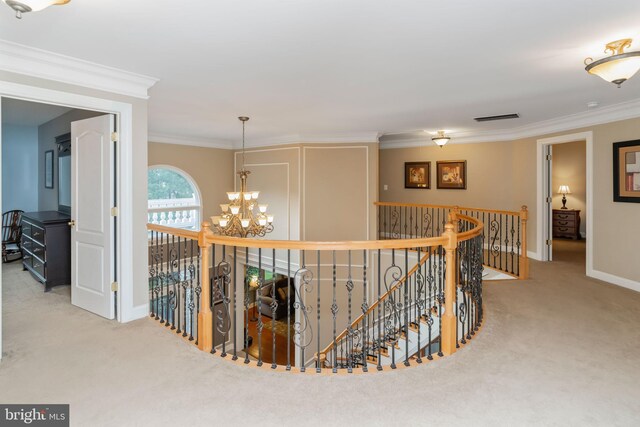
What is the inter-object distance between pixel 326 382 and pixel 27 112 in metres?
5.76

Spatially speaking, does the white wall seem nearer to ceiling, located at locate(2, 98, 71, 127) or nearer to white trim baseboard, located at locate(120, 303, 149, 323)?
ceiling, located at locate(2, 98, 71, 127)

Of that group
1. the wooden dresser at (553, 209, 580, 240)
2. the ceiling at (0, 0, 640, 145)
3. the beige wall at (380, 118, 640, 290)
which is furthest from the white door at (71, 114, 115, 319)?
the wooden dresser at (553, 209, 580, 240)

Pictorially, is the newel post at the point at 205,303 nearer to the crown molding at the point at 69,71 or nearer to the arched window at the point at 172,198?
A: the crown molding at the point at 69,71

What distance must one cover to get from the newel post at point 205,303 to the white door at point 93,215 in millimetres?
1116

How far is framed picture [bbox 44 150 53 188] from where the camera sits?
5.86 meters

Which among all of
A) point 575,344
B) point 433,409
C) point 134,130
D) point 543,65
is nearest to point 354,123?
point 543,65

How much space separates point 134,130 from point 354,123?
3.53m

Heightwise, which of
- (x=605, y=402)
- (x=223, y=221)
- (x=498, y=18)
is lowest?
(x=605, y=402)

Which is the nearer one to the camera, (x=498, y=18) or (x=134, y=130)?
(x=498, y=18)

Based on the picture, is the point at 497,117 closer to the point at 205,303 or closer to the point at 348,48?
the point at 348,48

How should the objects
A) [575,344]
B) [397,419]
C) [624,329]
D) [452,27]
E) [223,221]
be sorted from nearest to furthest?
[397,419]
[452,27]
[575,344]
[624,329]
[223,221]

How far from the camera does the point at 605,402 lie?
2248 mm

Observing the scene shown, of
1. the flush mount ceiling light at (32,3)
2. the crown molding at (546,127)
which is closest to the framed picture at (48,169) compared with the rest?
the flush mount ceiling light at (32,3)

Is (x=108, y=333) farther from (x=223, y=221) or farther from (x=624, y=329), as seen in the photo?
(x=624, y=329)
